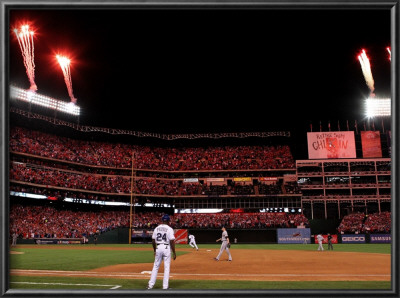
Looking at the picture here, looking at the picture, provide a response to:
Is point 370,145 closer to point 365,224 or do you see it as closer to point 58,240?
point 365,224

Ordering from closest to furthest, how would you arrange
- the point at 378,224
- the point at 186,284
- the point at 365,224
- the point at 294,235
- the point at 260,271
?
the point at 186,284 → the point at 260,271 → the point at 294,235 → the point at 378,224 → the point at 365,224

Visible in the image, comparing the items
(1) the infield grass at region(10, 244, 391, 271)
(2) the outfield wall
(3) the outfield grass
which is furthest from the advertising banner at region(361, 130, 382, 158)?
(3) the outfield grass

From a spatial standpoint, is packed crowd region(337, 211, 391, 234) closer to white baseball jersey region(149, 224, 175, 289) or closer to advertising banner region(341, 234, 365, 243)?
advertising banner region(341, 234, 365, 243)

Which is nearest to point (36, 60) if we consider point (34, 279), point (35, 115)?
point (35, 115)

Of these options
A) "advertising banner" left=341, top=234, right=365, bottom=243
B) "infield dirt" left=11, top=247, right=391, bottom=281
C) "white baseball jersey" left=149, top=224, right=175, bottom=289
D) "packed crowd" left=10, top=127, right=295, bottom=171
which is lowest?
"advertising banner" left=341, top=234, right=365, bottom=243

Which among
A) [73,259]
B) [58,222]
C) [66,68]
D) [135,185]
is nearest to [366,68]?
[135,185]

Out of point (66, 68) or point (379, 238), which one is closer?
point (379, 238)

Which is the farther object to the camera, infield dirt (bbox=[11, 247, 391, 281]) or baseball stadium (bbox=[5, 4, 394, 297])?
baseball stadium (bbox=[5, 4, 394, 297])
